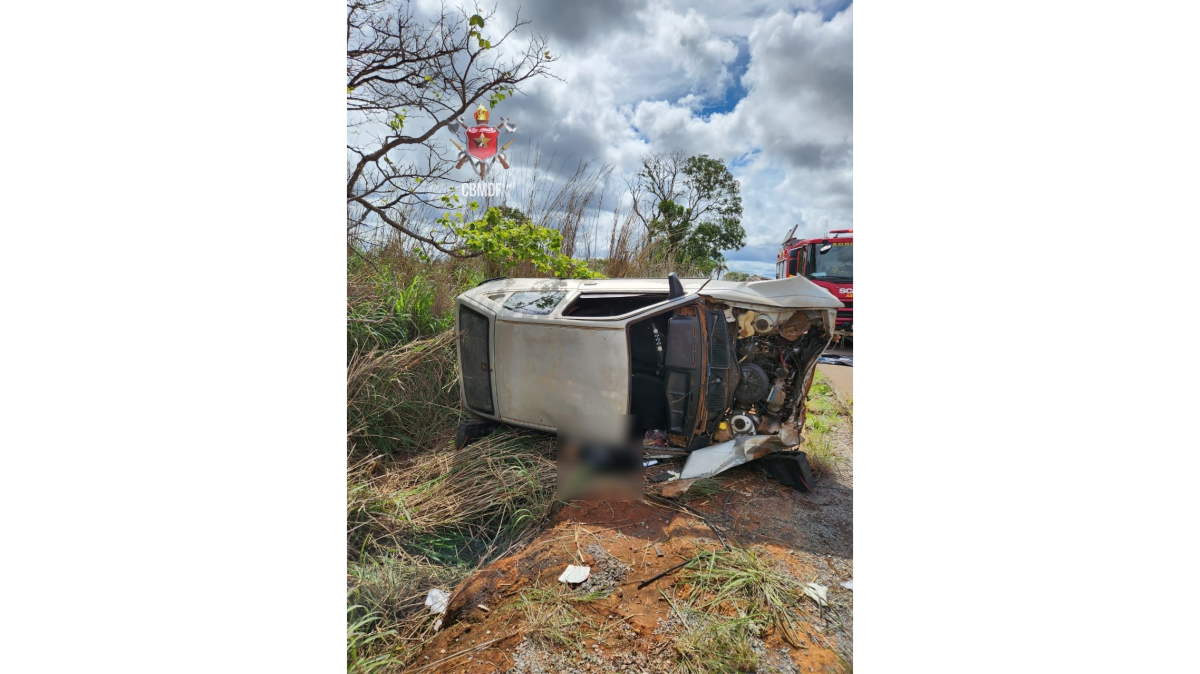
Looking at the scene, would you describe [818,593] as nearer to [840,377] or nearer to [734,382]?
[734,382]

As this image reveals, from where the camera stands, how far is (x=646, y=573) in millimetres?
1631

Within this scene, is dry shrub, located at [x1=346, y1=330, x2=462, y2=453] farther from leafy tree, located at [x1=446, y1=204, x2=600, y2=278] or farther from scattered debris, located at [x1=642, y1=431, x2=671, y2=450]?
scattered debris, located at [x1=642, y1=431, x2=671, y2=450]

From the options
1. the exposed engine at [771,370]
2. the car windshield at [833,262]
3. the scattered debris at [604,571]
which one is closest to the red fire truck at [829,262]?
the car windshield at [833,262]

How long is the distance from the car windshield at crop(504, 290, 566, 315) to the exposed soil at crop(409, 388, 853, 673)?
3.08ft

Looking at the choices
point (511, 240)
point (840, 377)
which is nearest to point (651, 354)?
point (511, 240)

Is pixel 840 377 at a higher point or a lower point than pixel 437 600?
higher

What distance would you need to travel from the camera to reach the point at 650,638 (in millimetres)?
1339

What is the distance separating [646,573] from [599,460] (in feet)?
2.27

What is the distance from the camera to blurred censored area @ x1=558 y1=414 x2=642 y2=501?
2.17m

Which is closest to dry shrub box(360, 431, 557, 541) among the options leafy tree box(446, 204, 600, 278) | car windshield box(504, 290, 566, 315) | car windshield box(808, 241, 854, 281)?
car windshield box(504, 290, 566, 315)

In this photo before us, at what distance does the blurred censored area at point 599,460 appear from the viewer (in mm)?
2166

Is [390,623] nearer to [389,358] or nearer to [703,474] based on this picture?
[389,358]
